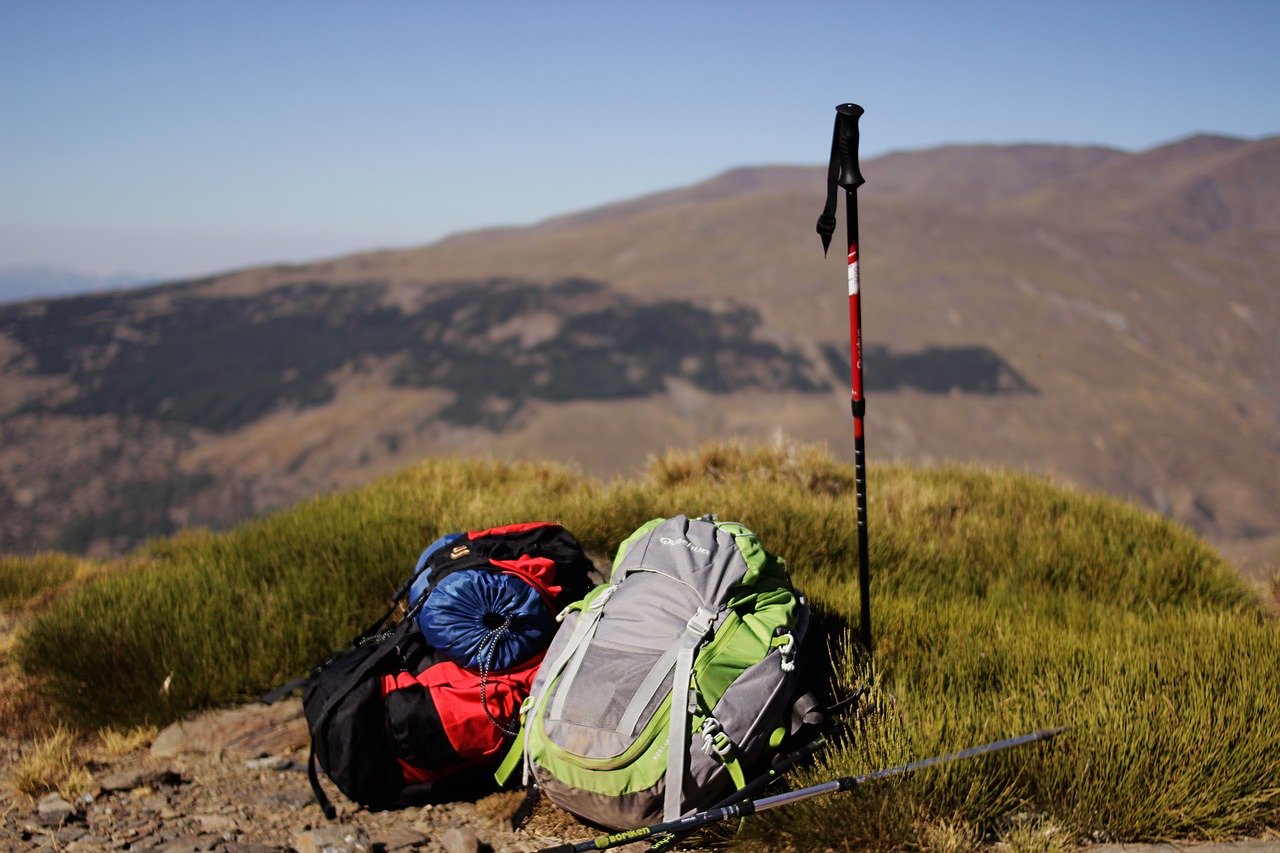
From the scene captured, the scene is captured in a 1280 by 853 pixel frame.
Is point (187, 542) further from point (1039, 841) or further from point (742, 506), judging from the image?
point (1039, 841)

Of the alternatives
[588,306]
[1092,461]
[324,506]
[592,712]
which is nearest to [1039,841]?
[592,712]

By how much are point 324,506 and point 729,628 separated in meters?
4.03


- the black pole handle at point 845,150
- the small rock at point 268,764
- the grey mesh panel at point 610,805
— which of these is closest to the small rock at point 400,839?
the grey mesh panel at point 610,805

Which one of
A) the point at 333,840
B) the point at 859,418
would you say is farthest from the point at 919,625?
the point at 333,840

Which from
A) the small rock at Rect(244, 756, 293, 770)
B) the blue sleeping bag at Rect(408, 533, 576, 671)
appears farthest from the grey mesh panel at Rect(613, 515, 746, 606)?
the small rock at Rect(244, 756, 293, 770)

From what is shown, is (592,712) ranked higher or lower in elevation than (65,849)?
higher

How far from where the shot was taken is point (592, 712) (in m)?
3.31

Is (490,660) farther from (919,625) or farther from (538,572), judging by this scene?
(919,625)

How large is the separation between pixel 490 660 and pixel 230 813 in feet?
4.31

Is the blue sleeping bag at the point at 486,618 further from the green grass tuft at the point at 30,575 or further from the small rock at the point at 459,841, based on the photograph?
the green grass tuft at the point at 30,575

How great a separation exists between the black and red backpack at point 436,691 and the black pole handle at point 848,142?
7.50 ft

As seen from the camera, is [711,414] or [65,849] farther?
[711,414]

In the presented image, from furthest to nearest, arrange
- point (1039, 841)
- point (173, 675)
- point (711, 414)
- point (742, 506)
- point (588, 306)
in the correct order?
point (588, 306), point (711, 414), point (742, 506), point (173, 675), point (1039, 841)

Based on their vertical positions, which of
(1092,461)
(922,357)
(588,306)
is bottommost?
(1092,461)
